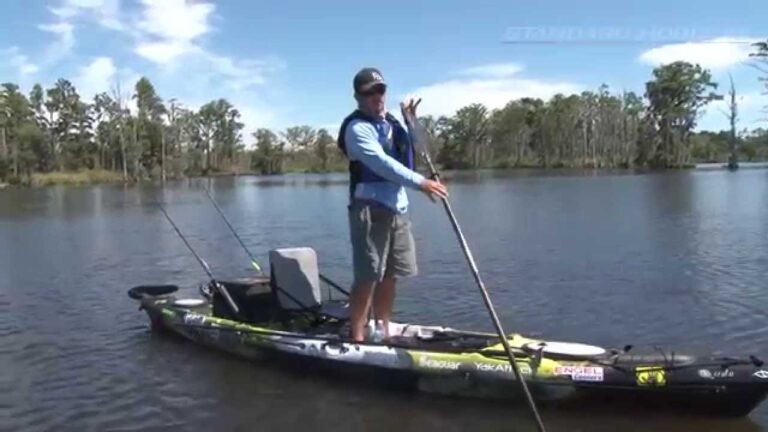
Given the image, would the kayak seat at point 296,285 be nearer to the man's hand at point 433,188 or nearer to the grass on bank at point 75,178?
the man's hand at point 433,188

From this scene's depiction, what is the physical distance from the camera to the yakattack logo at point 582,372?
6.37 meters

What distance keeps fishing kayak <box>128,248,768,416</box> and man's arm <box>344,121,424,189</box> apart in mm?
1612

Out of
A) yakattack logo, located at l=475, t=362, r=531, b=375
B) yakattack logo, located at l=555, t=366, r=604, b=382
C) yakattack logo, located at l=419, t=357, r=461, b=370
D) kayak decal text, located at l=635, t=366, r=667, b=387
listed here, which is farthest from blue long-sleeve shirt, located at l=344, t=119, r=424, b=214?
kayak decal text, located at l=635, t=366, r=667, b=387

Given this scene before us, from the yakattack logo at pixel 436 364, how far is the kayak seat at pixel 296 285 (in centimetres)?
175

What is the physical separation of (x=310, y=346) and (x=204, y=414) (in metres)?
1.18

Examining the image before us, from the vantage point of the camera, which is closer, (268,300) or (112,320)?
(268,300)

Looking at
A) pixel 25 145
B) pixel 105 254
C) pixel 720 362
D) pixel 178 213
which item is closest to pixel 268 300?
pixel 720 362

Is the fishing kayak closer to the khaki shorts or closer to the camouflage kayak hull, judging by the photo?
the camouflage kayak hull

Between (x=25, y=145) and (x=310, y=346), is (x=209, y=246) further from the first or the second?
(x=25, y=145)

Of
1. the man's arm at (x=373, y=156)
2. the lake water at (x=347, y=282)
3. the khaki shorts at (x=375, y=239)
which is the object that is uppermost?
the man's arm at (x=373, y=156)

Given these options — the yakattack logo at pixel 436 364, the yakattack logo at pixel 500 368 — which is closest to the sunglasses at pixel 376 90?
the yakattack logo at pixel 436 364

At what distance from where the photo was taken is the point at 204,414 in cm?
718

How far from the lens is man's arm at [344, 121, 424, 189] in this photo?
6.63 metres

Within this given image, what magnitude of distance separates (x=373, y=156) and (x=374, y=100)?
1.87 ft
